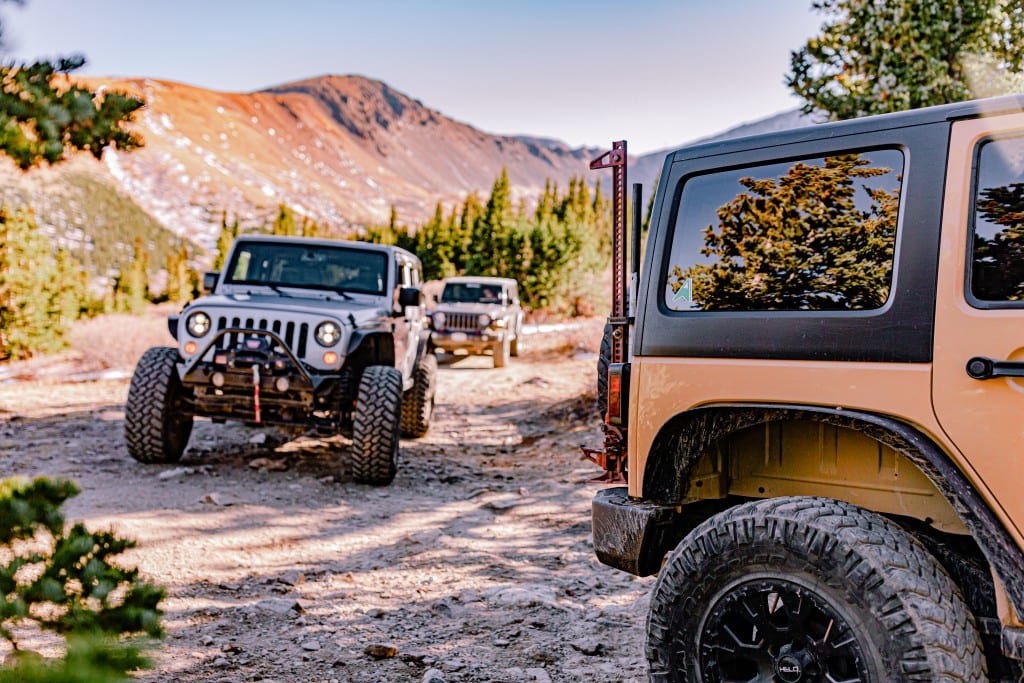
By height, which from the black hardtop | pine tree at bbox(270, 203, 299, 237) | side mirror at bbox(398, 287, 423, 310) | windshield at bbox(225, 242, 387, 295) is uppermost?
pine tree at bbox(270, 203, 299, 237)

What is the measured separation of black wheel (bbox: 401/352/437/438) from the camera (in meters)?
9.04

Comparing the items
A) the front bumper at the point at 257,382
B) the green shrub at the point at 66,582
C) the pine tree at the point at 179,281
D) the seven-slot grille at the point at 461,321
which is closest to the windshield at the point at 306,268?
the front bumper at the point at 257,382

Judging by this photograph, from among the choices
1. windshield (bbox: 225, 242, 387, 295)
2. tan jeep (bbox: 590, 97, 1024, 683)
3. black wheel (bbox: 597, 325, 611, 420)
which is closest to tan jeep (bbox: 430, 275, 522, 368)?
windshield (bbox: 225, 242, 387, 295)

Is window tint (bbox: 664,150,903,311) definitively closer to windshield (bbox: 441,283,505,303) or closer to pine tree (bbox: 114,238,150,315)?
windshield (bbox: 441,283,505,303)

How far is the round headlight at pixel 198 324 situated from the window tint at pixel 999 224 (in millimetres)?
5851

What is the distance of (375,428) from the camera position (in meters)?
6.57

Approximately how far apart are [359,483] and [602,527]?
4.08m

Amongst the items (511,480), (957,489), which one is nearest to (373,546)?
(511,480)

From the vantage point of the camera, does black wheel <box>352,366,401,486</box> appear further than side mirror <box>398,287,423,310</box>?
No

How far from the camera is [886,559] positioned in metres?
2.32

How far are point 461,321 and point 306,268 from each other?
30.6 ft

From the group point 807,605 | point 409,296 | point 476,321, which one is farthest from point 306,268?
point 476,321

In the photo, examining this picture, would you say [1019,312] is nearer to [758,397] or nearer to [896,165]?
[896,165]

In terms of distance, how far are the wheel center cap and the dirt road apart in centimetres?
112
